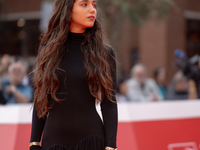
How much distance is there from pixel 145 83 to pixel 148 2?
522 centimetres

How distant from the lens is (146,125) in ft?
11.6

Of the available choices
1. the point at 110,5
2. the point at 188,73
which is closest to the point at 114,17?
the point at 110,5

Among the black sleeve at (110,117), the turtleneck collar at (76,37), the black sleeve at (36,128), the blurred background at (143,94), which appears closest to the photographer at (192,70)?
the blurred background at (143,94)

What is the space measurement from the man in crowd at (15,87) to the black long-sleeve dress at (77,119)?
2958 mm

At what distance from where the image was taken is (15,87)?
202 inches

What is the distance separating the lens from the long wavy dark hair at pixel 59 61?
2027 mm

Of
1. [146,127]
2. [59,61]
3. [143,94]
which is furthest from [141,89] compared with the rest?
[59,61]

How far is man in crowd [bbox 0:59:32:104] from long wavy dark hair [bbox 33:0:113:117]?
9.45 feet

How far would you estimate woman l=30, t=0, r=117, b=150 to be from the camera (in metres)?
1.98

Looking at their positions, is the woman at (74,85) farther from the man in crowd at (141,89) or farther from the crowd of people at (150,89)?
the man in crowd at (141,89)

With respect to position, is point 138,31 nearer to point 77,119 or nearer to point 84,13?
point 84,13

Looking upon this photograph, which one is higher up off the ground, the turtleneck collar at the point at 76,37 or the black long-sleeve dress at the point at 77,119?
the turtleneck collar at the point at 76,37

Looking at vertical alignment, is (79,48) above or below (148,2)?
below

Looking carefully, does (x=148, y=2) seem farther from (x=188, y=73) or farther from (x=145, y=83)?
(x=188, y=73)
